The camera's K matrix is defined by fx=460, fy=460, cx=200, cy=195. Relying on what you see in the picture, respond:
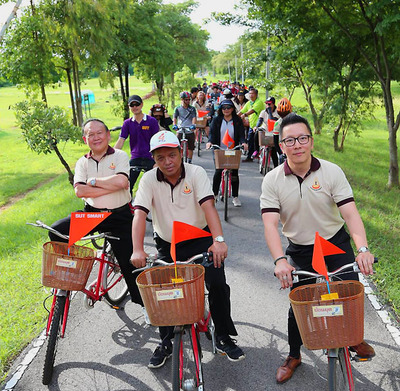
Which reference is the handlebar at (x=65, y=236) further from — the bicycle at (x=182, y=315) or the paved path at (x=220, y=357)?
the paved path at (x=220, y=357)

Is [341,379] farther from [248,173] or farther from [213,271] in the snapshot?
[248,173]

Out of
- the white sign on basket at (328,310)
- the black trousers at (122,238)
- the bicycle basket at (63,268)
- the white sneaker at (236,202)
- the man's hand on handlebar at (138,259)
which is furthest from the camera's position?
the white sneaker at (236,202)

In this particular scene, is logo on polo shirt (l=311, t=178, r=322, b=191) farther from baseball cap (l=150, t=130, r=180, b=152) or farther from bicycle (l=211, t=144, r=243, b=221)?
bicycle (l=211, t=144, r=243, b=221)

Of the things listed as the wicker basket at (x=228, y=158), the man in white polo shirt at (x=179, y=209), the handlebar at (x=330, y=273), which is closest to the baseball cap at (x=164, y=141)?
the man in white polo shirt at (x=179, y=209)

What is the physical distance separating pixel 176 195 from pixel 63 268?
110cm

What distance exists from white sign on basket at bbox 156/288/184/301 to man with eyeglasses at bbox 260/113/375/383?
753 millimetres

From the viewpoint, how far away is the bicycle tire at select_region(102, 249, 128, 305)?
4824 mm

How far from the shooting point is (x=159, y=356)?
402cm

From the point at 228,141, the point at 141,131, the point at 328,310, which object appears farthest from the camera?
the point at 228,141

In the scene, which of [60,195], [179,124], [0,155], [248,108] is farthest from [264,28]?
Answer: [0,155]

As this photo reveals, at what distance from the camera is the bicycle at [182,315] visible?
9.46ft

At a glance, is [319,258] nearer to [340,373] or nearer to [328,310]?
[328,310]

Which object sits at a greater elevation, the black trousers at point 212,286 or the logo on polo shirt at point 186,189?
the logo on polo shirt at point 186,189

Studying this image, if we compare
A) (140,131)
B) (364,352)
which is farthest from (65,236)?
(140,131)
